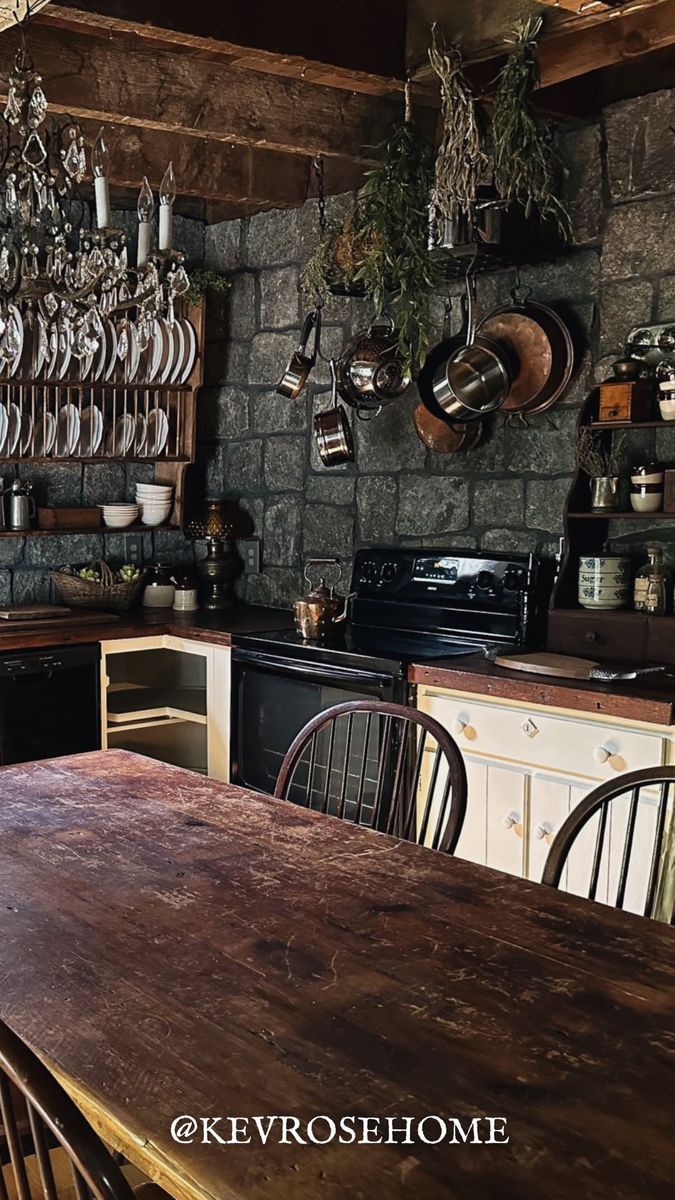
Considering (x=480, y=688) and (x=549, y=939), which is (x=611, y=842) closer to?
(x=480, y=688)

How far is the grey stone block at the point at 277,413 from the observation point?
495 cm

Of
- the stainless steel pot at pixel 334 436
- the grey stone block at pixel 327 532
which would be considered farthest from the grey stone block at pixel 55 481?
the stainless steel pot at pixel 334 436

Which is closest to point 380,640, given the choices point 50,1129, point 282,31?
point 282,31

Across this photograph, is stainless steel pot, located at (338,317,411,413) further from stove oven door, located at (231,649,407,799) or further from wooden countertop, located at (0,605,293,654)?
stove oven door, located at (231,649,407,799)

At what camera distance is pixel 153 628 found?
15.3ft

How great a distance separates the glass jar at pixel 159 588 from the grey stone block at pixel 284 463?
23.6 inches

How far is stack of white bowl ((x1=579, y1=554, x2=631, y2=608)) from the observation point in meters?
3.63

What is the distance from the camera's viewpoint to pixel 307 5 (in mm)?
3137

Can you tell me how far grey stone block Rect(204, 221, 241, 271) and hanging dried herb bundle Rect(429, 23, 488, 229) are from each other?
1.80 meters

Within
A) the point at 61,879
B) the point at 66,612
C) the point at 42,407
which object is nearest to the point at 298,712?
the point at 66,612

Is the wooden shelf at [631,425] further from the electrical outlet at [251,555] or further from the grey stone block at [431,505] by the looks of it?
the electrical outlet at [251,555]

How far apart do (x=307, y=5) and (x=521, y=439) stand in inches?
60.5

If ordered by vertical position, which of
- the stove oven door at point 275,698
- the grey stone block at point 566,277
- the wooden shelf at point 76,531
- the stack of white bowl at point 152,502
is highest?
the grey stone block at point 566,277

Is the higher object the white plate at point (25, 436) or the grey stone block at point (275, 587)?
the white plate at point (25, 436)
